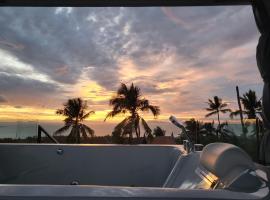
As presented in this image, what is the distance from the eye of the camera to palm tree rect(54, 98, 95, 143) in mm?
12820

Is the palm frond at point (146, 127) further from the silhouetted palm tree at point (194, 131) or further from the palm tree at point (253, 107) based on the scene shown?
the silhouetted palm tree at point (194, 131)

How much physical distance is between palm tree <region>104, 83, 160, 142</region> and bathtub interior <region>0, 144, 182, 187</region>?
29.5 feet

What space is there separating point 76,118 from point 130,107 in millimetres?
2444

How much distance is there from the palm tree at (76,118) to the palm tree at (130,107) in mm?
1154

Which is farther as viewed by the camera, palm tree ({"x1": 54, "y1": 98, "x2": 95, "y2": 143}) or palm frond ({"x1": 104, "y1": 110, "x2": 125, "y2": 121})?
palm tree ({"x1": 54, "y1": 98, "x2": 95, "y2": 143})

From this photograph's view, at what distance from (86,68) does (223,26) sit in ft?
15.2

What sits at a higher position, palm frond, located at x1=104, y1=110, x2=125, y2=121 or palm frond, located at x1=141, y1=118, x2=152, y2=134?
palm frond, located at x1=104, y1=110, x2=125, y2=121

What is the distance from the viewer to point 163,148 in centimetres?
301

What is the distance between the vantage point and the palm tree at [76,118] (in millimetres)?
12820
